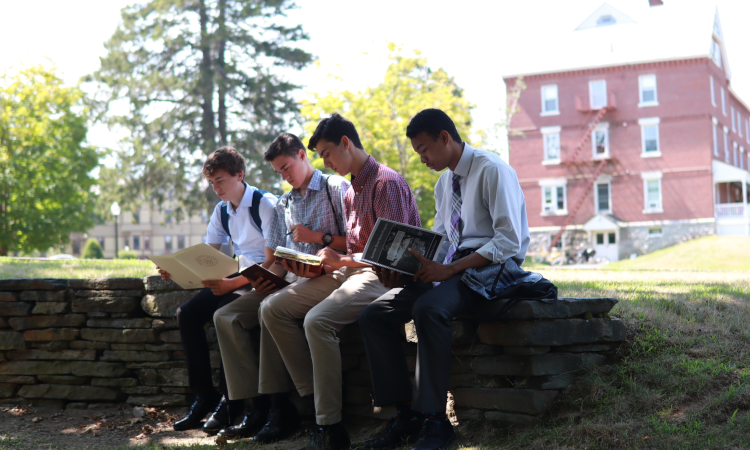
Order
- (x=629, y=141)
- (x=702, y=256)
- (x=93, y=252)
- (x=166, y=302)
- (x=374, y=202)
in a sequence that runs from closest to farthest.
Answer: (x=374, y=202) < (x=166, y=302) < (x=702, y=256) < (x=629, y=141) < (x=93, y=252)

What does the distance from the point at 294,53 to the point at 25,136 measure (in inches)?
413

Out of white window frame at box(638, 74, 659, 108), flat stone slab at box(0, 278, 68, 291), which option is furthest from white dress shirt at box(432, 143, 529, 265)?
white window frame at box(638, 74, 659, 108)

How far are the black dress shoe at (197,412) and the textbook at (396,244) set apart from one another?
222cm

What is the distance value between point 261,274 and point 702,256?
24136 mm

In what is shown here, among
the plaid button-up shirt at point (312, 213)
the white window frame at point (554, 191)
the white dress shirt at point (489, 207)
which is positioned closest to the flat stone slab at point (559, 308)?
the white dress shirt at point (489, 207)

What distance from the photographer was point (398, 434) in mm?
3678

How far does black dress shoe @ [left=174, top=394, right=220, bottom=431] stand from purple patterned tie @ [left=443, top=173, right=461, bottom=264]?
229 centimetres

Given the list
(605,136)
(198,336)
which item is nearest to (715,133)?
(605,136)

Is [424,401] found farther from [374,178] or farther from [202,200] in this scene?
[202,200]

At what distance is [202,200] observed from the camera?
2377 cm

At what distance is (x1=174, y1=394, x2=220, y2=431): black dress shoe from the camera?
15.6 feet

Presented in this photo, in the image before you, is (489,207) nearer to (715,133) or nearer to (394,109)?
(394,109)

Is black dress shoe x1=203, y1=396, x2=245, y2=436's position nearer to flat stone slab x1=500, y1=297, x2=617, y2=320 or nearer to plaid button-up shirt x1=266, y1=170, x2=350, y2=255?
plaid button-up shirt x1=266, y1=170, x2=350, y2=255

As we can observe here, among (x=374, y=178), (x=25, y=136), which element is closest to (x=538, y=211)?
(x=25, y=136)
